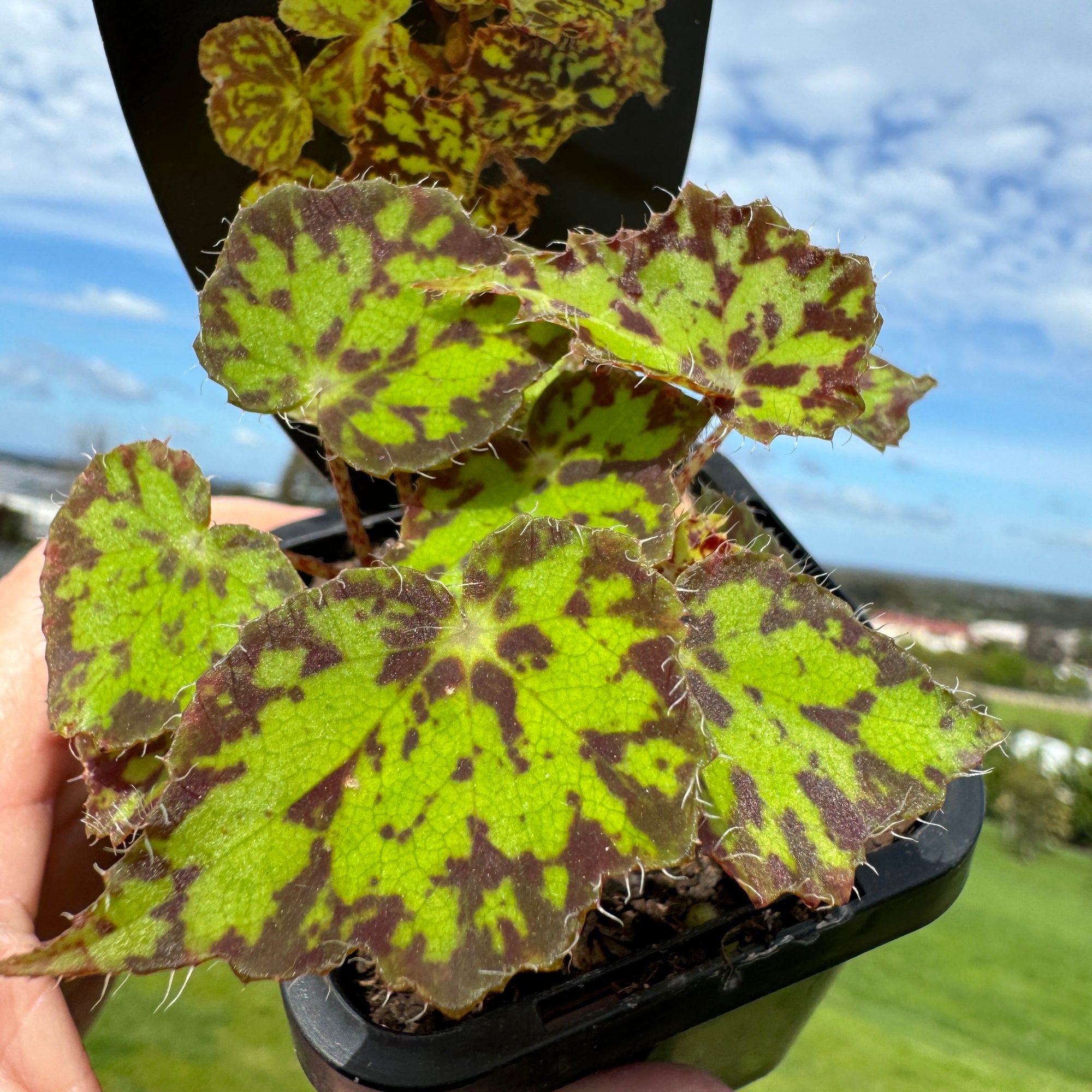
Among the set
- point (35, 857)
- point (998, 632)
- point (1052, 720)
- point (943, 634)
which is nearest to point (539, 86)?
point (35, 857)

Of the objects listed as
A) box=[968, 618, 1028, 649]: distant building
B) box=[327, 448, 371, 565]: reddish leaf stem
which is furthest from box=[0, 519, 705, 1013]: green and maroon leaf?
box=[968, 618, 1028, 649]: distant building

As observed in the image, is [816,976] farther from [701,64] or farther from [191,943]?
[701,64]

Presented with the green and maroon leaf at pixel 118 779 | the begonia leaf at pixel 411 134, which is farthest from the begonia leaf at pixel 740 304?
the green and maroon leaf at pixel 118 779

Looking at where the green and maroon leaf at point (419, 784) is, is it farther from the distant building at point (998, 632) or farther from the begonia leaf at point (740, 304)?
the distant building at point (998, 632)

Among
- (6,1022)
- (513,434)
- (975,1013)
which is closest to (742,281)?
(513,434)

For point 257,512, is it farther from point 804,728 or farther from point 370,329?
point 804,728

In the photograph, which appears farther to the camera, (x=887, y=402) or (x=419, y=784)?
(x=887, y=402)

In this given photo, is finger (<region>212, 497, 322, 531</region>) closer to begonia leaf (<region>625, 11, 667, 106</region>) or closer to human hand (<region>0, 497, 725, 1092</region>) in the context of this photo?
human hand (<region>0, 497, 725, 1092</region>)
